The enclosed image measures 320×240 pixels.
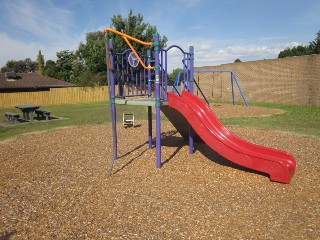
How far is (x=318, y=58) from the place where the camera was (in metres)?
18.2

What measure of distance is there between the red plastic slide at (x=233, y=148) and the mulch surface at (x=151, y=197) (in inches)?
10.6

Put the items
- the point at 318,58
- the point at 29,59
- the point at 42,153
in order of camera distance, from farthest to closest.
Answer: the point at 29,59 → the point at 318,58 → the point at 42,153

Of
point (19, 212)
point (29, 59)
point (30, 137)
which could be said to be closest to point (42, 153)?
point (30, 137)

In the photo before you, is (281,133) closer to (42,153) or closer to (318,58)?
(42,153)

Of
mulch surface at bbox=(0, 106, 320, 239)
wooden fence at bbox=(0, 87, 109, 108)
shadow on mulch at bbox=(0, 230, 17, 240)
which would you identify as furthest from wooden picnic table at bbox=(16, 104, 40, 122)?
wooden fence at bbox=(0, 87, 109, 108)

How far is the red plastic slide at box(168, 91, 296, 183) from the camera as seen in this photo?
4.84 metres

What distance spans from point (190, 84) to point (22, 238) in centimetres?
505

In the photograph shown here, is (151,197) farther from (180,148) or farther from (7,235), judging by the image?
(180,148)

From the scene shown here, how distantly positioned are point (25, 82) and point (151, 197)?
3818 centimetres

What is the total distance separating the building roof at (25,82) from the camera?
116 ft

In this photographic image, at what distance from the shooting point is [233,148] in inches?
205

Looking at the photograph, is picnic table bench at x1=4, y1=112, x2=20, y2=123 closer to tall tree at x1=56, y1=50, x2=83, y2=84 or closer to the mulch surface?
the mulch surface

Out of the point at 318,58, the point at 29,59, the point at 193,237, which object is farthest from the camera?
the point at 29,59

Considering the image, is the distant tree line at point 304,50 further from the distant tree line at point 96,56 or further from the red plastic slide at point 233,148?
the red plastic slide at point 233,148
